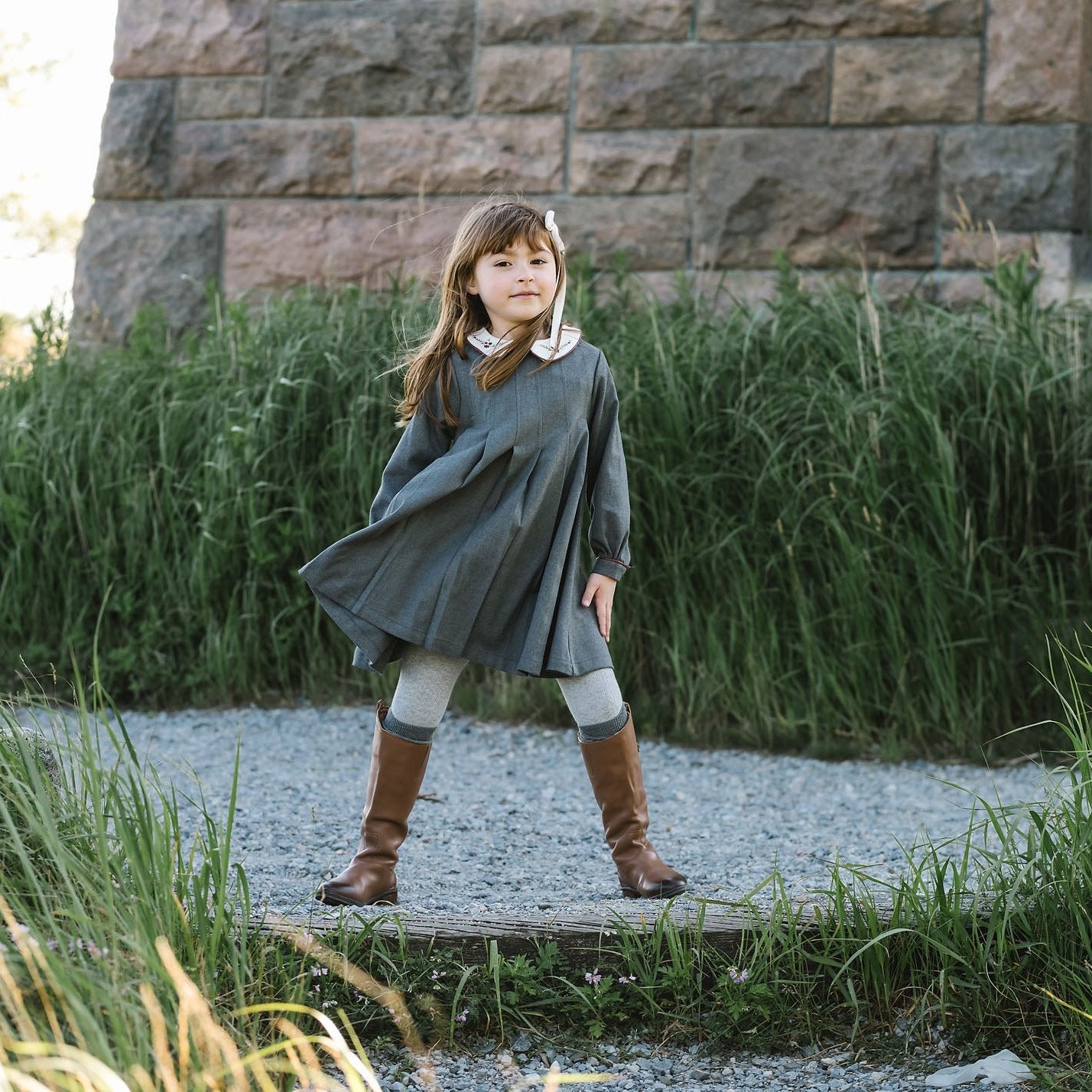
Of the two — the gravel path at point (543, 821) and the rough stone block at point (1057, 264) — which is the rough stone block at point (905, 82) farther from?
the gravel path at point (543, 821)

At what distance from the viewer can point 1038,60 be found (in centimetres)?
496

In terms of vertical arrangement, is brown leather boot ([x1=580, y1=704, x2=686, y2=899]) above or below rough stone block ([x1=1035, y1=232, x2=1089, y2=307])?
below

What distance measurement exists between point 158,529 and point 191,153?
204 centimetres

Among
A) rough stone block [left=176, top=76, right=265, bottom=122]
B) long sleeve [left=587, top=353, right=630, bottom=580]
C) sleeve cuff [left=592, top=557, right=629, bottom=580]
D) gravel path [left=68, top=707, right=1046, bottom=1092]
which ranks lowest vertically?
gravel path [left=68, top=707, right=1046, bottom=1092]

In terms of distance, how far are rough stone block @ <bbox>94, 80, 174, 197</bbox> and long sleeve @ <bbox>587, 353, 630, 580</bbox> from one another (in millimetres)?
3809

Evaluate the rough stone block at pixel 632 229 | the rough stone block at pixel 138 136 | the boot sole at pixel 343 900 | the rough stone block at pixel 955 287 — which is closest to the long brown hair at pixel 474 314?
the boot sole at pixel 343 900

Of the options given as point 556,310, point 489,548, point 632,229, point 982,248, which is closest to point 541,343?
point 556,310

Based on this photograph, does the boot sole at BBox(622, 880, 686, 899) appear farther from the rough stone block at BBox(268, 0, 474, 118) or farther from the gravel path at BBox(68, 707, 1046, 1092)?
the rough stone block at BBox(268, 0, 474, 118)

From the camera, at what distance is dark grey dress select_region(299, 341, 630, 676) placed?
2424 millimetres

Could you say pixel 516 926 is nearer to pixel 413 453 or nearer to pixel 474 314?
pixel 413 453

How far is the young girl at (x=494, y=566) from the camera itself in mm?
2428

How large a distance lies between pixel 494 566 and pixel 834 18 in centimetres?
Answer: 358

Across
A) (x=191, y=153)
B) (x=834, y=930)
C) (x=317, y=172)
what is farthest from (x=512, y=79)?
(x=834, y=930)

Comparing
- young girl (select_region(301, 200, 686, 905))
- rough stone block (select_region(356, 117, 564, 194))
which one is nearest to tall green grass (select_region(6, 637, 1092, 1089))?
young girl (select_region(301, 200, 686, 905))
